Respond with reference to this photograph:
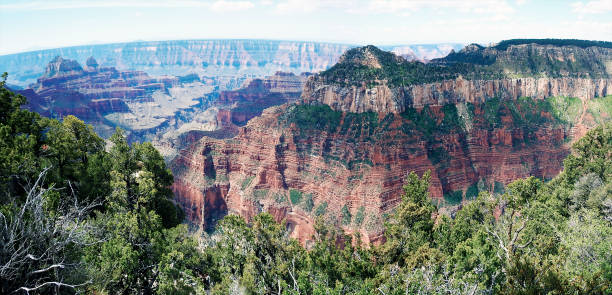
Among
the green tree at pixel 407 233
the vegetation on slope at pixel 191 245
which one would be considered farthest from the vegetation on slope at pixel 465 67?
the vegetation on slope at pixel 191 245

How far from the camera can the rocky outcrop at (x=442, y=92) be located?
89.9 m

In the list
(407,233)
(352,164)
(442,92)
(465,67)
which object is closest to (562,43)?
(465,67)

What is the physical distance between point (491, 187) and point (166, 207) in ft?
277

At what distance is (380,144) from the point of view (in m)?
82.1

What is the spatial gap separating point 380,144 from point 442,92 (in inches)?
1198

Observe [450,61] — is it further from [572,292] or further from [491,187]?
[572,292]

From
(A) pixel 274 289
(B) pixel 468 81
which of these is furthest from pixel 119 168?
(B) pixel 468 81

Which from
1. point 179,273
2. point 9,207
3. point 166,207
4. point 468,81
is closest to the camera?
→ point 9,207

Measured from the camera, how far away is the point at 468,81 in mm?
99688

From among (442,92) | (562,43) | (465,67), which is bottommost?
(442,92)

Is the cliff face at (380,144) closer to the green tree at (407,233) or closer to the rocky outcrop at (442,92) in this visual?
the rocky outcrop at (442,92)

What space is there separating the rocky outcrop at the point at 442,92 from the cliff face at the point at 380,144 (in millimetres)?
310

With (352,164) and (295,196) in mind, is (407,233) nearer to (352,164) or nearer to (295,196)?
(352,164)

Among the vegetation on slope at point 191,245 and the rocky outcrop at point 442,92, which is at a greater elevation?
the rocky outcrop at point 442,92
